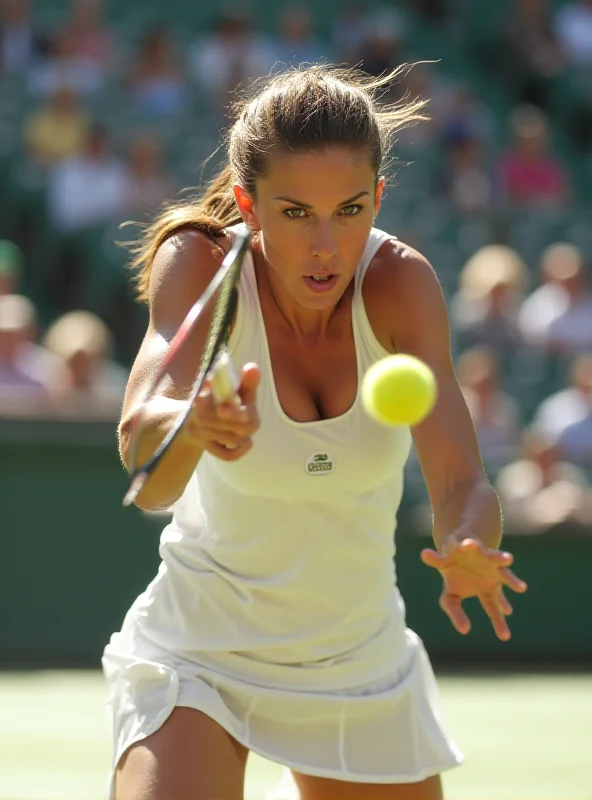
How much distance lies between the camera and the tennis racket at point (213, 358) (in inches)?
92.2

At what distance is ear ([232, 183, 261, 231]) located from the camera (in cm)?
308

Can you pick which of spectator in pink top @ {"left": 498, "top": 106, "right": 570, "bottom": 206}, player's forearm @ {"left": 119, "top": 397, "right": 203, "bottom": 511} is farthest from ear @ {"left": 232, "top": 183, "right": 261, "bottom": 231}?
spectator in pink top @ {"left": 498, "top": 106, "right": 570, "bottom": 206}

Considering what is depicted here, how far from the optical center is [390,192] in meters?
9.93

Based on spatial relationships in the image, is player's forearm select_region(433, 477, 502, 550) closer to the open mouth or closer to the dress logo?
the dress logo

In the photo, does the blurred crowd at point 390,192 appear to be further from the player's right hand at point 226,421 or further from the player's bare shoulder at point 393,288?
the player's right hand at point 226,421

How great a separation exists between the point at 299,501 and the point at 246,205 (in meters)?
0.64

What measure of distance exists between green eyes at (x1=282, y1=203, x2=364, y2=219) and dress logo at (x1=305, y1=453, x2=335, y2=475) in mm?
503

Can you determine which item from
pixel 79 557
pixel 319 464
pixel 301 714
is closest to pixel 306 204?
pixel 319 464

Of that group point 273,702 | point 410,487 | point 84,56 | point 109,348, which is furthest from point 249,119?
point 84,56

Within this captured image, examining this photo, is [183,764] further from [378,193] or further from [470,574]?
[378,193]

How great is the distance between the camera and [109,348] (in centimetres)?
944

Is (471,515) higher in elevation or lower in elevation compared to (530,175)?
lower

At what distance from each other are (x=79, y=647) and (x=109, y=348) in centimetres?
242

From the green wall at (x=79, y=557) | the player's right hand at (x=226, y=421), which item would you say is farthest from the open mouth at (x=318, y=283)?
the green wall at (x=79, y=557)
